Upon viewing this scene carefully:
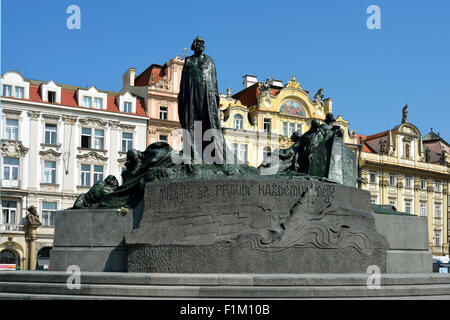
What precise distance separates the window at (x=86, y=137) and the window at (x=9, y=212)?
591cm

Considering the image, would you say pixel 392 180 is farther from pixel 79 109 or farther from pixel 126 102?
pixel 79 109

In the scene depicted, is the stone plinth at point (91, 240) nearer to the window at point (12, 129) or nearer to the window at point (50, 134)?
the window at point (12, 129)

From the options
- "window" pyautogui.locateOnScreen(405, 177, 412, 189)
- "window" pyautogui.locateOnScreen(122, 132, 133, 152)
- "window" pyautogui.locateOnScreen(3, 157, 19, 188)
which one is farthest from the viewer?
"window" pyautogui.locateOnScreen(405, 177, 412, 189)

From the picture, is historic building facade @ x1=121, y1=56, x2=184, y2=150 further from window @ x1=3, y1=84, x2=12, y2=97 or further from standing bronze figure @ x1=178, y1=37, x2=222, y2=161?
standing bronze figure @ x1=178, y1=37, x2=222, y2=161

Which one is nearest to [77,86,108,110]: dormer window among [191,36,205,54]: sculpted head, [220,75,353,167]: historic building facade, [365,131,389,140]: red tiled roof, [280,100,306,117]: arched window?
[220,75,353,167]: historic building facade

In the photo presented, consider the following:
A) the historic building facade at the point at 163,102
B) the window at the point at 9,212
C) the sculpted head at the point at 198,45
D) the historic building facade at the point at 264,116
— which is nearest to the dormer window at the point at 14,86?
the window at the point at 9,212

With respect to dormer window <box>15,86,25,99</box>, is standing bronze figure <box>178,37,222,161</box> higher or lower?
lower

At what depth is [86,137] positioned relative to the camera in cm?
3909

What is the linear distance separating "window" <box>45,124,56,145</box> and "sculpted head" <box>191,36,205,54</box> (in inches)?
1103

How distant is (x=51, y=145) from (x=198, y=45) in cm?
2784

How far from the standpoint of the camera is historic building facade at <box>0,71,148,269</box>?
3550 cm
